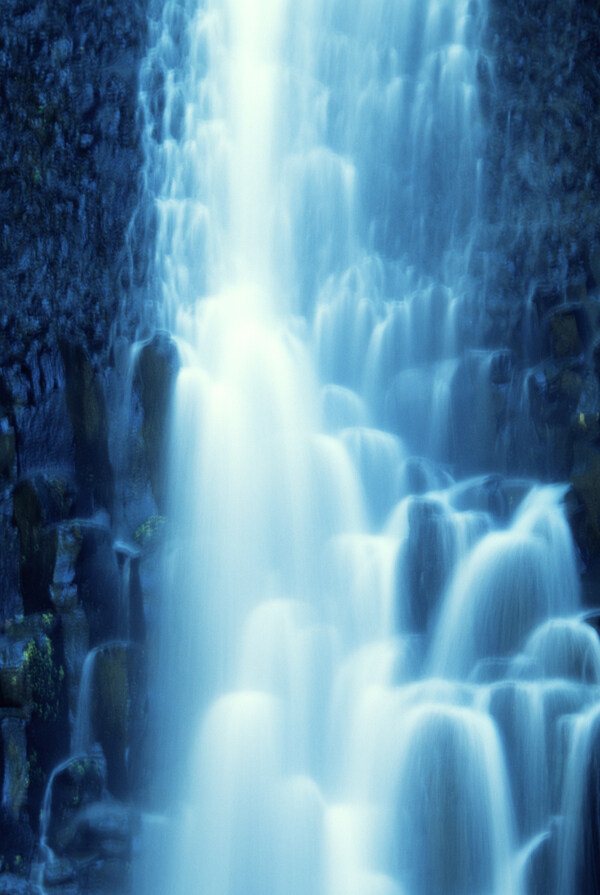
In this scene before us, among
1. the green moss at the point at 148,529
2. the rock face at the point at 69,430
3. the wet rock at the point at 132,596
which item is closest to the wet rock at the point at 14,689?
the rock face at the point at 69,430

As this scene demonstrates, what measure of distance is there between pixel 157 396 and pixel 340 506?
285 centimetres

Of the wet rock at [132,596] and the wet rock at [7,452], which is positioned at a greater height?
the wet rock at [7,452]

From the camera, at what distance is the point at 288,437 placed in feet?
39.0

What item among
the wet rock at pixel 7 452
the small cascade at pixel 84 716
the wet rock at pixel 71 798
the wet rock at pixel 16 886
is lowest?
the wet rock at pixel 16 886

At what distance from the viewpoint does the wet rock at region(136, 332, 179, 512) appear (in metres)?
11.6

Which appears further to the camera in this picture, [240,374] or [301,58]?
[301,58]

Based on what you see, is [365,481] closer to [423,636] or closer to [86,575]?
[423,636]

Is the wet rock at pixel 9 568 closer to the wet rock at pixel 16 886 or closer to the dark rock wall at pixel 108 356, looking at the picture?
the dark rock wall at pixel 108 356

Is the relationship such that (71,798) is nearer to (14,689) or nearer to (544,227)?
(14,689)

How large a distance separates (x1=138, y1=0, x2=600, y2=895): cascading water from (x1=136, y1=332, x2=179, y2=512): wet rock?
0.63 feet

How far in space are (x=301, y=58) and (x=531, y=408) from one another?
24.2 feet

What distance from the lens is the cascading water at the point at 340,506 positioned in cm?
865

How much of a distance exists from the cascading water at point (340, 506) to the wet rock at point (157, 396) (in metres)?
0.19

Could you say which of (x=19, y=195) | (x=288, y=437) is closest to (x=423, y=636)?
(x=288, y=437)
